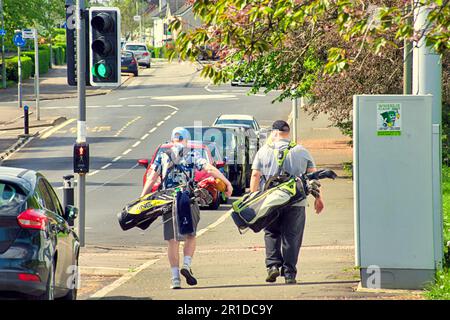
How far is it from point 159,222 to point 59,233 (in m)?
11.7

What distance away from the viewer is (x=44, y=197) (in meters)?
10.8

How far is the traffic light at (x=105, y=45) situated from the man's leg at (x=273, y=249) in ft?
14.5

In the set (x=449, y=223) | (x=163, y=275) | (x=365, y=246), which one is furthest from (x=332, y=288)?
(x=449, y=223)

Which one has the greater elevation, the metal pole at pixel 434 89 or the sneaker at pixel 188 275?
the metal pole at pixel 434 89

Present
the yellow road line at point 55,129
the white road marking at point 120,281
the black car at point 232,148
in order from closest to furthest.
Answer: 1. the white road marking at point 120,281
2. the black car at point 232,148
3. the yellow road line at point 55,129

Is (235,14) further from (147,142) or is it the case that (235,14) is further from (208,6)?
(147,142)

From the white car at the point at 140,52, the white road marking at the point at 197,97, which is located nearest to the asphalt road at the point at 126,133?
the white road marking at the point at 197,97

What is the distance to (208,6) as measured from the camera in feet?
33.7

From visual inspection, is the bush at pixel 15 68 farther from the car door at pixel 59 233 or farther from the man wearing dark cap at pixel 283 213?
the car door at pixel 59 233

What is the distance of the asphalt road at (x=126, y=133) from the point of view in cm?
2300

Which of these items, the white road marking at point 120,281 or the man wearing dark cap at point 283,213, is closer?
the white road marking at point 120,281

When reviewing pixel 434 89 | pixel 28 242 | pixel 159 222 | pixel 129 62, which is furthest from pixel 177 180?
pixel 129 62

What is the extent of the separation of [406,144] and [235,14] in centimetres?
224

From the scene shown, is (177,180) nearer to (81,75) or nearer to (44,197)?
(44,197)
